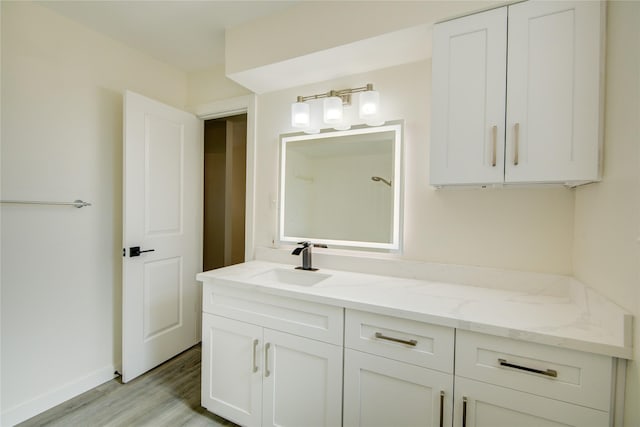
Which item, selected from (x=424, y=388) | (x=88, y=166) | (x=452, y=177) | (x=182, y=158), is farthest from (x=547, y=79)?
(x=88, y=166)

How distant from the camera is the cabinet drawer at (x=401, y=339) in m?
1.06

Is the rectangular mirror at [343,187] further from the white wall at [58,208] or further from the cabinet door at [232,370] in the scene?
the white wall at [58,208]

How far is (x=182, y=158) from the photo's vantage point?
2.34m

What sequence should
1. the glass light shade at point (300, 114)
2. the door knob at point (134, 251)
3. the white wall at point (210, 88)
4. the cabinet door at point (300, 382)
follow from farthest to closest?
1. the white wall at point (210, 88)
2. the door knob at point (134, 251)
3. the glass light shade at point (300, 114)
4. the cabinet door at point (300, 382)

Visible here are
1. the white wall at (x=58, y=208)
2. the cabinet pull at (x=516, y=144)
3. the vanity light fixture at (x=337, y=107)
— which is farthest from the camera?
the vanity light fixture at (x=337, y=107)

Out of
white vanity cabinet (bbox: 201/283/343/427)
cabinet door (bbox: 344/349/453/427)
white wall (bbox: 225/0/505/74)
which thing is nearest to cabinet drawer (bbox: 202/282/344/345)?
white vanity cabinet (bbox: 201/283/343/427)

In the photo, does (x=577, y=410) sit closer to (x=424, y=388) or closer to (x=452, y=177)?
(x=424, y=388)

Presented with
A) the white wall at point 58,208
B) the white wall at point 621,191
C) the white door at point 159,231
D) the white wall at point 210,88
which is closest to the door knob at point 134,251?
the white door at point 159,231

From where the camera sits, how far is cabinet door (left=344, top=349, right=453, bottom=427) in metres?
1.07

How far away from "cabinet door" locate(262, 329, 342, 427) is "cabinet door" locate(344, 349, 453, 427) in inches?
2.4

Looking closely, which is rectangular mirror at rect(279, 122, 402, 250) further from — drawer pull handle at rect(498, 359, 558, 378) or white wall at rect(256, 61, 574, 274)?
drawer pull handle at rect(498, 359, 558, 378)

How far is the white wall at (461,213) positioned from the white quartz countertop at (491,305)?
0.16 m

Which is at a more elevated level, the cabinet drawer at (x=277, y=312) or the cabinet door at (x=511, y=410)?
the cabinet drawer at (x=277, y=312)

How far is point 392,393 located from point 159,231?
193 cm
